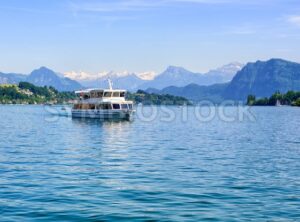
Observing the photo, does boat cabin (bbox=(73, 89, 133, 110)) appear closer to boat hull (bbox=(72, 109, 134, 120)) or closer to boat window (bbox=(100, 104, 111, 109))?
boat window (bbox=(100, 104, 111, 109))

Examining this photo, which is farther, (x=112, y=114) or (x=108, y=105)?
(x=108, y=105)

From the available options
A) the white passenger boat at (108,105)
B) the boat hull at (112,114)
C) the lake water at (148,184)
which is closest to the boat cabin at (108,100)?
the white passenger boat at (108,105)

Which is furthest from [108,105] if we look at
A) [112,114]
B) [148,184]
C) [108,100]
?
[148,184]

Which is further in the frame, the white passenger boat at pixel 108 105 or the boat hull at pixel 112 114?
the white passenger boat at pixel 108 105

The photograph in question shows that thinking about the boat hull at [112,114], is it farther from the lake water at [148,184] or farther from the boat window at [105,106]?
the lake water at [148,184]

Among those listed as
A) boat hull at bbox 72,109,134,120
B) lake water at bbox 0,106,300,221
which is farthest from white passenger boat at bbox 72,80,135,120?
lake water at bbox 0,106,300,221

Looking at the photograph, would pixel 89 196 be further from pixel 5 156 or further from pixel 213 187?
pixel 5 156

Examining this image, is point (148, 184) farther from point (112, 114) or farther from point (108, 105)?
point (108, 105)

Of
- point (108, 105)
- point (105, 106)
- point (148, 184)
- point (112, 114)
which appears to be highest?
point (108, 105)

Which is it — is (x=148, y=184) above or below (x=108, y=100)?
below

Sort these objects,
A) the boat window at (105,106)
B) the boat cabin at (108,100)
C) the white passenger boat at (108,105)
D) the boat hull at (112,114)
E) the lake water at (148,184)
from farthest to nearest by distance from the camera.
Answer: the boat window at (105,106), the boat cabin at (108,100), the white passenger boat at (108,105), the boat hull at (112,114), the lake water at (148,184)

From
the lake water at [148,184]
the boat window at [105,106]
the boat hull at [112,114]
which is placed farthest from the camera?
the boat window at [105,106]

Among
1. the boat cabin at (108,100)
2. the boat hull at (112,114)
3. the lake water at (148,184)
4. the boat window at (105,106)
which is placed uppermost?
the boat cabin at (108,100)

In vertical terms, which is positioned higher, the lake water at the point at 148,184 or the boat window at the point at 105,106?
the boat window at the point at 105,106
